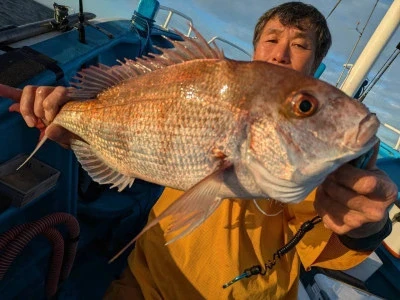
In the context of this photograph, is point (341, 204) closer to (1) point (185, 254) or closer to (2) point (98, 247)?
(1) point (185, 254)

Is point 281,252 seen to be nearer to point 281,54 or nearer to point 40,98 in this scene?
point 281,54

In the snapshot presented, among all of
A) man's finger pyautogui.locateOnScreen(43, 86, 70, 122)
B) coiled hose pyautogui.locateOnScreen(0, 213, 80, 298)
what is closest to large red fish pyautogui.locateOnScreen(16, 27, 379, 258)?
man's finger pyautogui.locateOnScreen(43, 86, 70, 122)

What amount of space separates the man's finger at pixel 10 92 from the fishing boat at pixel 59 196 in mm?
138

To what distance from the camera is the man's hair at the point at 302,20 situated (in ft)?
8.04

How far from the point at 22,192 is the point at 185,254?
44.8 inches

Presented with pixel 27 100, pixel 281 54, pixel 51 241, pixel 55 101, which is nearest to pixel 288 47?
pixel 281 54

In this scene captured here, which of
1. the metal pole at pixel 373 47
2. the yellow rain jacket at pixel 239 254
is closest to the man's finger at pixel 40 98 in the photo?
the yellow rain jacket at pixel 239 254

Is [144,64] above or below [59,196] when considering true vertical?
above

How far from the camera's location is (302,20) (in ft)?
8.03

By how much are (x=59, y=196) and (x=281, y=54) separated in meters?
2.03

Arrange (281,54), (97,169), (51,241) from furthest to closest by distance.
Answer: (51,241), (281,54), (97,169)

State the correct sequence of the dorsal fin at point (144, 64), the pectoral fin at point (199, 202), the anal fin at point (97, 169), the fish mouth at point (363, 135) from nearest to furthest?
the fish mouth at point (363, 135)
the pectoral fin at point (199, 202)
the dorsal fin at point (144, 64)
the anal fin at point (97, 169)

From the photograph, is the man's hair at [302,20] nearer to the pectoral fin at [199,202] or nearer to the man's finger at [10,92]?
the pectoral fin at [199,202]

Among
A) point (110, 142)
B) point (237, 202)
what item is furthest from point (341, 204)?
point (110, 142)
